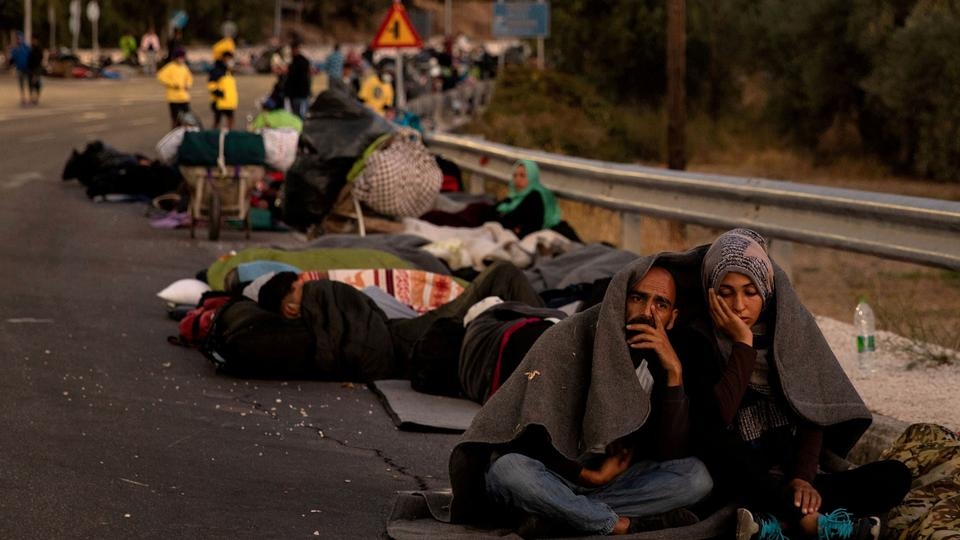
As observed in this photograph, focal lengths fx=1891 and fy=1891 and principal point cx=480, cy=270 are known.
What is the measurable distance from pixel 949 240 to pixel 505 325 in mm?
2346

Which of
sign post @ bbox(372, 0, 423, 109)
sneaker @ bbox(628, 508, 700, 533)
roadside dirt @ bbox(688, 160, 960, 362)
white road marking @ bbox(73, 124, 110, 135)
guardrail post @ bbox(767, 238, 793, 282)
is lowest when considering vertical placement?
roadside dirt @ bbox(688, 160, 960, 362)

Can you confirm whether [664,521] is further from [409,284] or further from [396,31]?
[396,31]

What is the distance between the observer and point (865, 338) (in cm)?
1000

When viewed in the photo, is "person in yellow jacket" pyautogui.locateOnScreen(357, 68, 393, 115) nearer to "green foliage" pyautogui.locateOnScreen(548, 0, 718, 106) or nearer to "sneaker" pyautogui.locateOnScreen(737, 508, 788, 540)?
"green foliage" pyautogui.locateOnScreen(548, 0, 718, 106)

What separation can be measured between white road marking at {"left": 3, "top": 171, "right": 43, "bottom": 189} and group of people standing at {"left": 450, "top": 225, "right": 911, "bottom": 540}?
753 inches

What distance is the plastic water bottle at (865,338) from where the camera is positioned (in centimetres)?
992

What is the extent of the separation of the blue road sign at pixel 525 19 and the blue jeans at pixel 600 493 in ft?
149

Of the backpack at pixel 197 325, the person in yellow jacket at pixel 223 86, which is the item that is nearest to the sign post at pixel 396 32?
the person in yellow jacket at pixel 223 86

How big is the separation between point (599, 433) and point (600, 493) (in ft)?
0.92

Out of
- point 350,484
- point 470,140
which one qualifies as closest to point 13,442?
point 350,484

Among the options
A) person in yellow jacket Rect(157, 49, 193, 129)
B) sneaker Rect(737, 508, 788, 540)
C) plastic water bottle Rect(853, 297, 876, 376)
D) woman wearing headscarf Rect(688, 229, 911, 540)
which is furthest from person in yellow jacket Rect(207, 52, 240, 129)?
sneaker Rect(737, 508, 788, 540)

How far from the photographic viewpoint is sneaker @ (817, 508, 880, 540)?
625cm

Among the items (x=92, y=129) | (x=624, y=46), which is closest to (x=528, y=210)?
(x=92, y=129)

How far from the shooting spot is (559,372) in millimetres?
6613
